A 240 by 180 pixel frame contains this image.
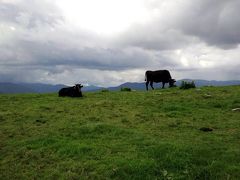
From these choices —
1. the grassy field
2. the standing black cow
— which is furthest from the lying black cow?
the standing black cow

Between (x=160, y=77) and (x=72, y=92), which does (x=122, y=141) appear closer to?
(x=72, y=92)

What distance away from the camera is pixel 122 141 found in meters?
16.3

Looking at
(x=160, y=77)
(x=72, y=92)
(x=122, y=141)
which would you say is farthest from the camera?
(x=160, y=77)

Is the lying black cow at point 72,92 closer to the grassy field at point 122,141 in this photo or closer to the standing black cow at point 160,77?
the grassy field at point 122,141

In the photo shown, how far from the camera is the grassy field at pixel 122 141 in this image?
43.2ft

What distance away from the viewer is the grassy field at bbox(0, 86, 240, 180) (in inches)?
519

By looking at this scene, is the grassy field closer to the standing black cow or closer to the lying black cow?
the lying black cow

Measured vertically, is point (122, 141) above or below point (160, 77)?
below

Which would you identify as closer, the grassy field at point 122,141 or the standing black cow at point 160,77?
the grassy field at point 122,141

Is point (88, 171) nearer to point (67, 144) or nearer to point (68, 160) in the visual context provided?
point (68, 160)

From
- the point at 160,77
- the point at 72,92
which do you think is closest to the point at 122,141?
the point at 72,92

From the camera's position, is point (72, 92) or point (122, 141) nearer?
point (122, 141)

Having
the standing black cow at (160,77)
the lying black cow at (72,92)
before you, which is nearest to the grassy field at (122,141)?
the lying black cow at (72,92)

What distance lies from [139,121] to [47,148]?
6448 millimetres
